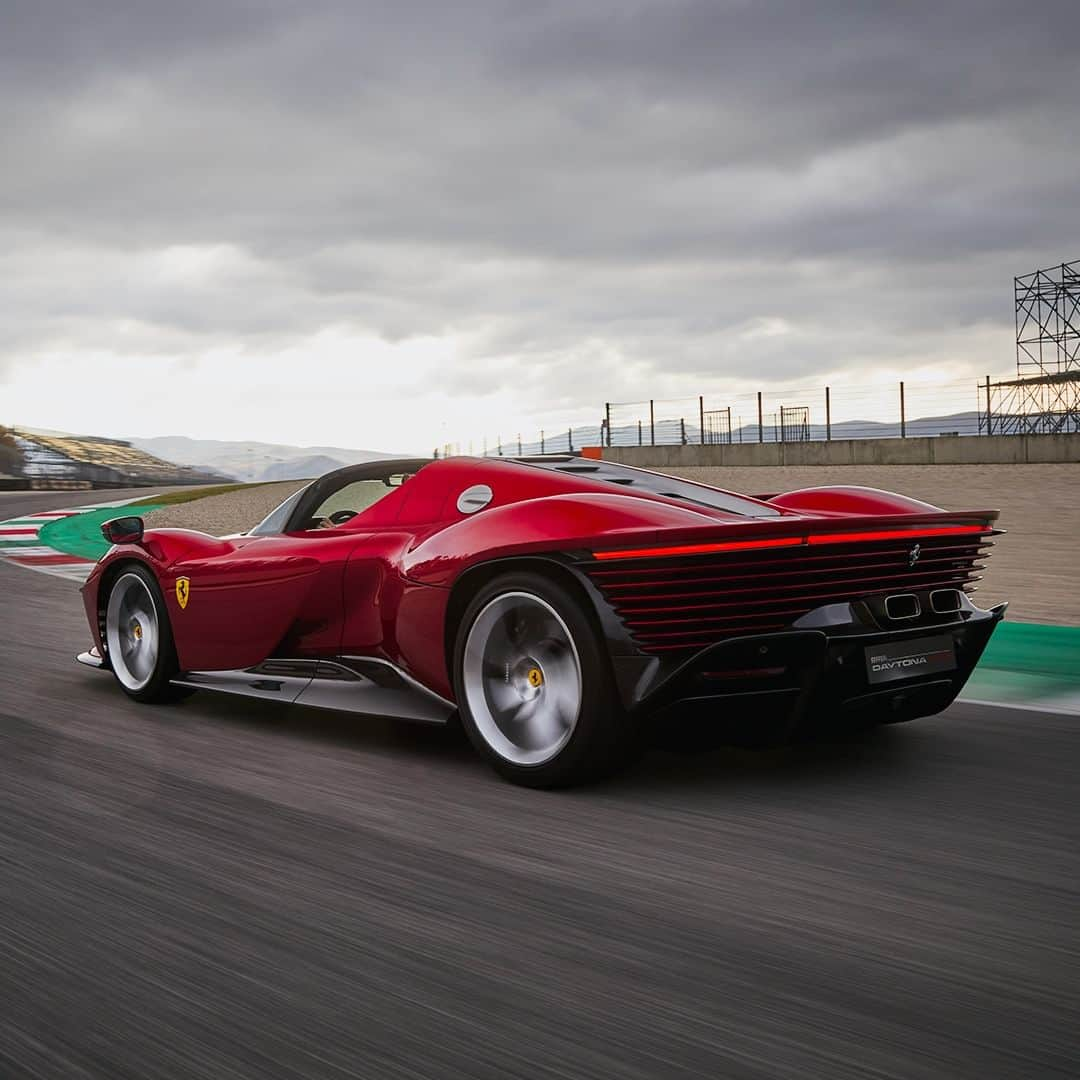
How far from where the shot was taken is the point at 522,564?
392cm

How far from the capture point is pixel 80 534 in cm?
1878

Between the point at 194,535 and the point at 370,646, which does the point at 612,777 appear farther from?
the point at 194,535

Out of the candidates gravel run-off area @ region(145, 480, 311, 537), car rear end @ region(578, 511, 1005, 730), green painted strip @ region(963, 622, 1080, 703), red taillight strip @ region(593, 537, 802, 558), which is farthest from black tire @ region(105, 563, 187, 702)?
gravel run-off area @ region(145, 480, 311, 537)

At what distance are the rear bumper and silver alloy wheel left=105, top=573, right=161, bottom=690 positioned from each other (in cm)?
288

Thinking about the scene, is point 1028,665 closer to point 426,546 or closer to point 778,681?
point 778,681

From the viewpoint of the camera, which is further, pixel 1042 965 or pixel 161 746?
pixel 161 746

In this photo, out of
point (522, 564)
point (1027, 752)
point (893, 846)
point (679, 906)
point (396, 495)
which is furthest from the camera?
point (396, 495)

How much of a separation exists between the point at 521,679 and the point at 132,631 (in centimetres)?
258

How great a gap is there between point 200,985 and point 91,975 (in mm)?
245

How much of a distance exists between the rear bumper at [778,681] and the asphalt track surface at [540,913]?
29 cm

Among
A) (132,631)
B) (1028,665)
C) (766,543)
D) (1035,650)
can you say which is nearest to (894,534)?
(766,543)

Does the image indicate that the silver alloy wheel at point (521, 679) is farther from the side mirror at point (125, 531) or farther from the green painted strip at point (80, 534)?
the green painted strip at point (80, 534)

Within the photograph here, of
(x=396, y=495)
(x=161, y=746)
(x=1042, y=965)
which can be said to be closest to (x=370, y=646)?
(x=396, y=495)

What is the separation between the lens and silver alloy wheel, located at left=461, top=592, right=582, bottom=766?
3.93m
